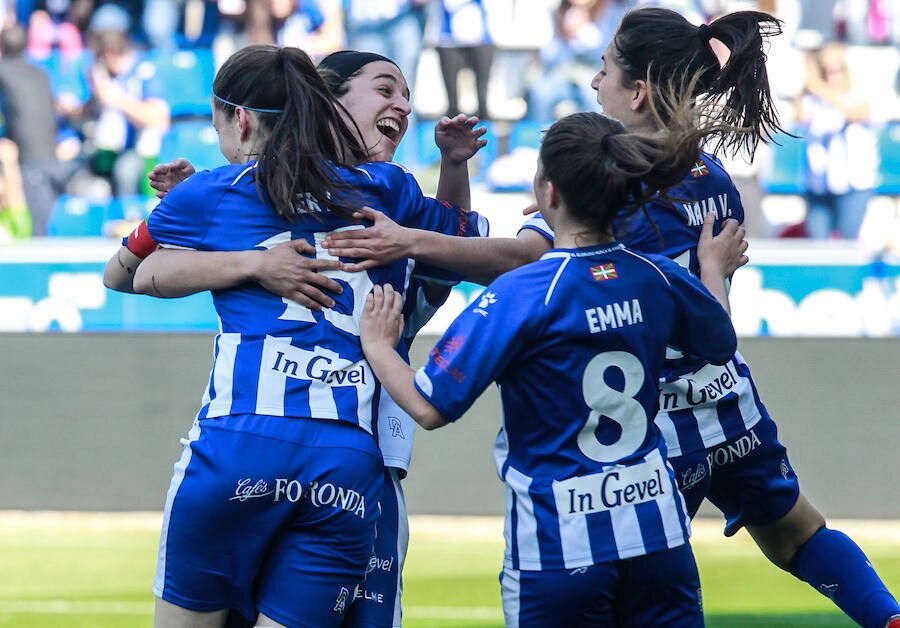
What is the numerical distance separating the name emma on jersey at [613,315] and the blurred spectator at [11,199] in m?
6.34

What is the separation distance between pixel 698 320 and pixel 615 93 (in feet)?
2.41

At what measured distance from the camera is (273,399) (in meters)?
2.47

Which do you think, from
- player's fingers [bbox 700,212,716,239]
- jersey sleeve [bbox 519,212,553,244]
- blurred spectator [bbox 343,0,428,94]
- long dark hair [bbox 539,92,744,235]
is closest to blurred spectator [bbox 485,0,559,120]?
blurred spectator [bbox 343,0,428,94]

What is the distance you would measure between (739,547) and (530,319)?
187 inches

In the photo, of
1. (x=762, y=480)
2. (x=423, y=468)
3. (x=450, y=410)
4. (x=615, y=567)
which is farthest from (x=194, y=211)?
(x=423, y=468)

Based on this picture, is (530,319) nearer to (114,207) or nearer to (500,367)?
(500,367)

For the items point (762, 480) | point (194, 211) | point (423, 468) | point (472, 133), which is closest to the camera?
point (194, 211)

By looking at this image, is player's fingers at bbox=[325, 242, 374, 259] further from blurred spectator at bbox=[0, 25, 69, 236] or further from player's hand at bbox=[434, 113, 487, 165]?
blurred spectator at bbox=[0, 25, 69, 236]

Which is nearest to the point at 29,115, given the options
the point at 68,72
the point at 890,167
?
the point at 68,72

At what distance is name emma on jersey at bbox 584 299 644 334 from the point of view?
7.55 ft

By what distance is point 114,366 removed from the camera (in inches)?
285

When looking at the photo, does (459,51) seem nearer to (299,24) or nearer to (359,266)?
(299,24)

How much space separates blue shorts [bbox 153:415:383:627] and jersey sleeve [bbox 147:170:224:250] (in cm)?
40

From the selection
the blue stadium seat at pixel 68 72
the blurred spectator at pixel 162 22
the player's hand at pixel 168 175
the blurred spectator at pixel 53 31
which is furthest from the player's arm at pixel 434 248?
the blurred spectator at pixel 53 31
